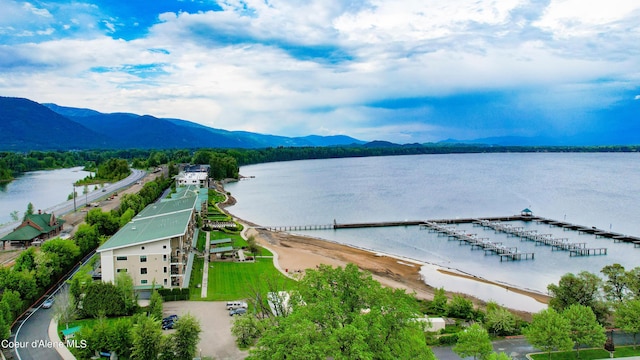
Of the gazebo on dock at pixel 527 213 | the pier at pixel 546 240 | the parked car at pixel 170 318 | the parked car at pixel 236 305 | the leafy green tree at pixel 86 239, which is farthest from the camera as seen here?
the gazebo on dock at pixel 527 213

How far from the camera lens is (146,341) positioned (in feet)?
77.0

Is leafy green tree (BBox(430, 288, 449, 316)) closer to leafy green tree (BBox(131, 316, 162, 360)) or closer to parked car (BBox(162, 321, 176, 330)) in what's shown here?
parked car (BBox(162, 321, 176, 330))

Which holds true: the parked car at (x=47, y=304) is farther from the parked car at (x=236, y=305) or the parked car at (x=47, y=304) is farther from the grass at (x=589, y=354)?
the grass at (x=589, y=354)

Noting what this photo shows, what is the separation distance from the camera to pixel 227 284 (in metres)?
38.3

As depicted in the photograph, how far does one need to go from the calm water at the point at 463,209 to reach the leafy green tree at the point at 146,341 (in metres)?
29.1

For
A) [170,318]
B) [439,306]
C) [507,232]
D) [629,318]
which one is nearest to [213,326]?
[170,318]

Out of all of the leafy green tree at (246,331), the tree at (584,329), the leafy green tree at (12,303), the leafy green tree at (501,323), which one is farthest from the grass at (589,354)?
the leafy green tree at (12,303)

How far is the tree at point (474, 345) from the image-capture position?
76.1 ft

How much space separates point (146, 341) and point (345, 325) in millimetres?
12072

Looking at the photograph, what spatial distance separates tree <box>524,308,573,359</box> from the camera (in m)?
24.8

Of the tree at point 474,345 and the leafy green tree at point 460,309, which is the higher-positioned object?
the tree at point 474,345

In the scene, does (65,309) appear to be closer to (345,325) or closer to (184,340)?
(184,340)

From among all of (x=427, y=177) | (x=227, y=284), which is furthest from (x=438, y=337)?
(x=427, y=177)

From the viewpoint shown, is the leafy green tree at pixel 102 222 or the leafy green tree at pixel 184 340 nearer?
the leafy green tree at pixel 184 340
